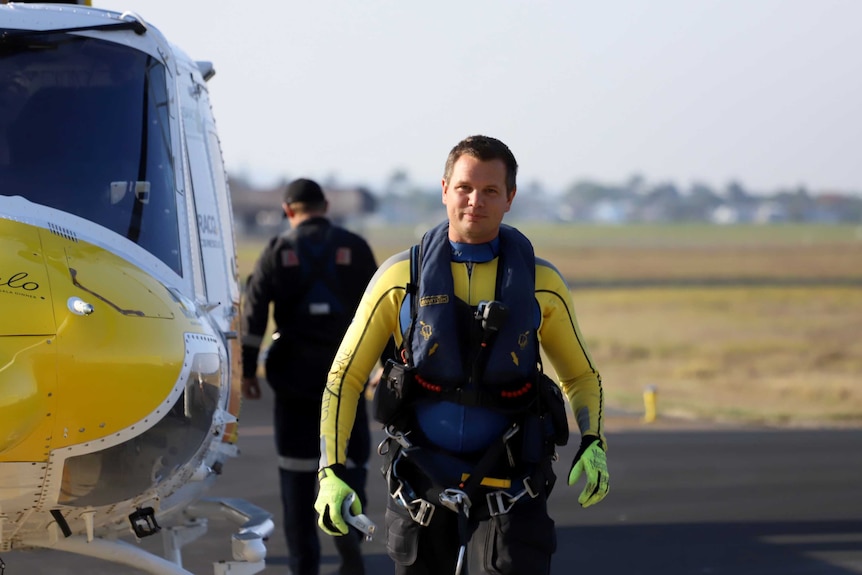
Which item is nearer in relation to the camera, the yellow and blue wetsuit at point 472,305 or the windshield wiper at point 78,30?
the yellow and blue wetsuit at point 472,305

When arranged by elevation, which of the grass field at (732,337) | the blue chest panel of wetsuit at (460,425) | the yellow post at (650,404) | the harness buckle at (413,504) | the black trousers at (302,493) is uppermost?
the blue chest panel of wetsuit at (460,425)

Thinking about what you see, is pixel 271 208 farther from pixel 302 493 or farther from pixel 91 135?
pixel 91 135

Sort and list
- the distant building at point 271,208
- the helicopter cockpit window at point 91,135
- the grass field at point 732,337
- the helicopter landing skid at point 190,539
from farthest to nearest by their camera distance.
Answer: the distant building at point 271,208
the grass field at point 732,337
the helicopter cockpit window at point 91,135
the helicopter landing skid at point 190,539

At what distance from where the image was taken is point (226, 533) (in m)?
8.21

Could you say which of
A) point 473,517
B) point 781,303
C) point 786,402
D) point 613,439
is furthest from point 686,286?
point 473,517

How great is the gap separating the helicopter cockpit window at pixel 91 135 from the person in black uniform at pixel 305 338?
1.52 metres

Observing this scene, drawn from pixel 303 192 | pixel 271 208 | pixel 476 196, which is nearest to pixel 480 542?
pixel 476 196

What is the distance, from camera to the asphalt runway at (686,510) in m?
7.41

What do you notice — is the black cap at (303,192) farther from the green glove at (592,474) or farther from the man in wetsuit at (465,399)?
the green glove at (592,474)

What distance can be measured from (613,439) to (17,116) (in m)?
7.92

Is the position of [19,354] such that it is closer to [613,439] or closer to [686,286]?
[613,439]

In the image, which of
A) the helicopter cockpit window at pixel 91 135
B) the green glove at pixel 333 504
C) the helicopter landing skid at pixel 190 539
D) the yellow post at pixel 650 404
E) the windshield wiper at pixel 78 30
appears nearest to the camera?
the green glove at pixel 333 504

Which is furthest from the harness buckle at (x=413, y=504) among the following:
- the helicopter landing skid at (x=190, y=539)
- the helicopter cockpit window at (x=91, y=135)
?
the helicopter cockpit window at (x=91, y=135)

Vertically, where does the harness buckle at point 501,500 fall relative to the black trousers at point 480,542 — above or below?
above
